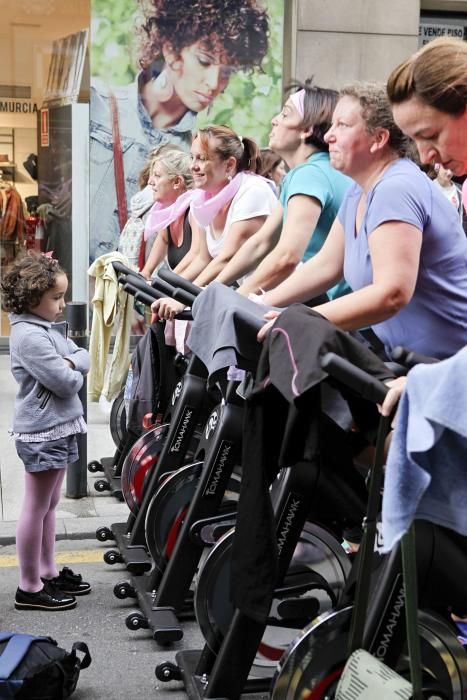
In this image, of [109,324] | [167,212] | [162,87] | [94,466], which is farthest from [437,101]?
[162,87]

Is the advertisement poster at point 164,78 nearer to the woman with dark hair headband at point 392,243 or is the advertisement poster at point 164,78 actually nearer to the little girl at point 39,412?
the little girl at point 39,412

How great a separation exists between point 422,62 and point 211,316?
1102 mm

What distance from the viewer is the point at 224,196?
6.42 m

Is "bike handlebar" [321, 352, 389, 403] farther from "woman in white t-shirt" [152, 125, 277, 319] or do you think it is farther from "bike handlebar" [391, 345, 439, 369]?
"woman in white t-shirt" [152, 125, 277, 319]

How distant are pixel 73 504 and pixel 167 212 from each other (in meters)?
2.01

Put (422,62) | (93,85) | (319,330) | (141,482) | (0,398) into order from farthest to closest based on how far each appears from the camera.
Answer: (93,85)
(0,398)
(141,482)
(422,62)
(319,330)

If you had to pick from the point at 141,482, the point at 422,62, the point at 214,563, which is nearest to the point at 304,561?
the point at 214,563

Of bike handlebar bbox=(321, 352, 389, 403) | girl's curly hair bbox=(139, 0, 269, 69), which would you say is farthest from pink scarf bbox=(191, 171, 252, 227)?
girl's curly hair bbox=(139, 0, 269, 69)

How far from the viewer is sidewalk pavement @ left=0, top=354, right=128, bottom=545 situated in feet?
20.9

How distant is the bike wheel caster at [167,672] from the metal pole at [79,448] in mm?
2786

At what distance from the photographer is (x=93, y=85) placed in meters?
11.5

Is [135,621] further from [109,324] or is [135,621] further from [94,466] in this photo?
[109,324]

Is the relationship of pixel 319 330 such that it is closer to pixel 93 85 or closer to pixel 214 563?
pixel 214 563

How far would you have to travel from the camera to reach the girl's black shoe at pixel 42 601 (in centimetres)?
518
